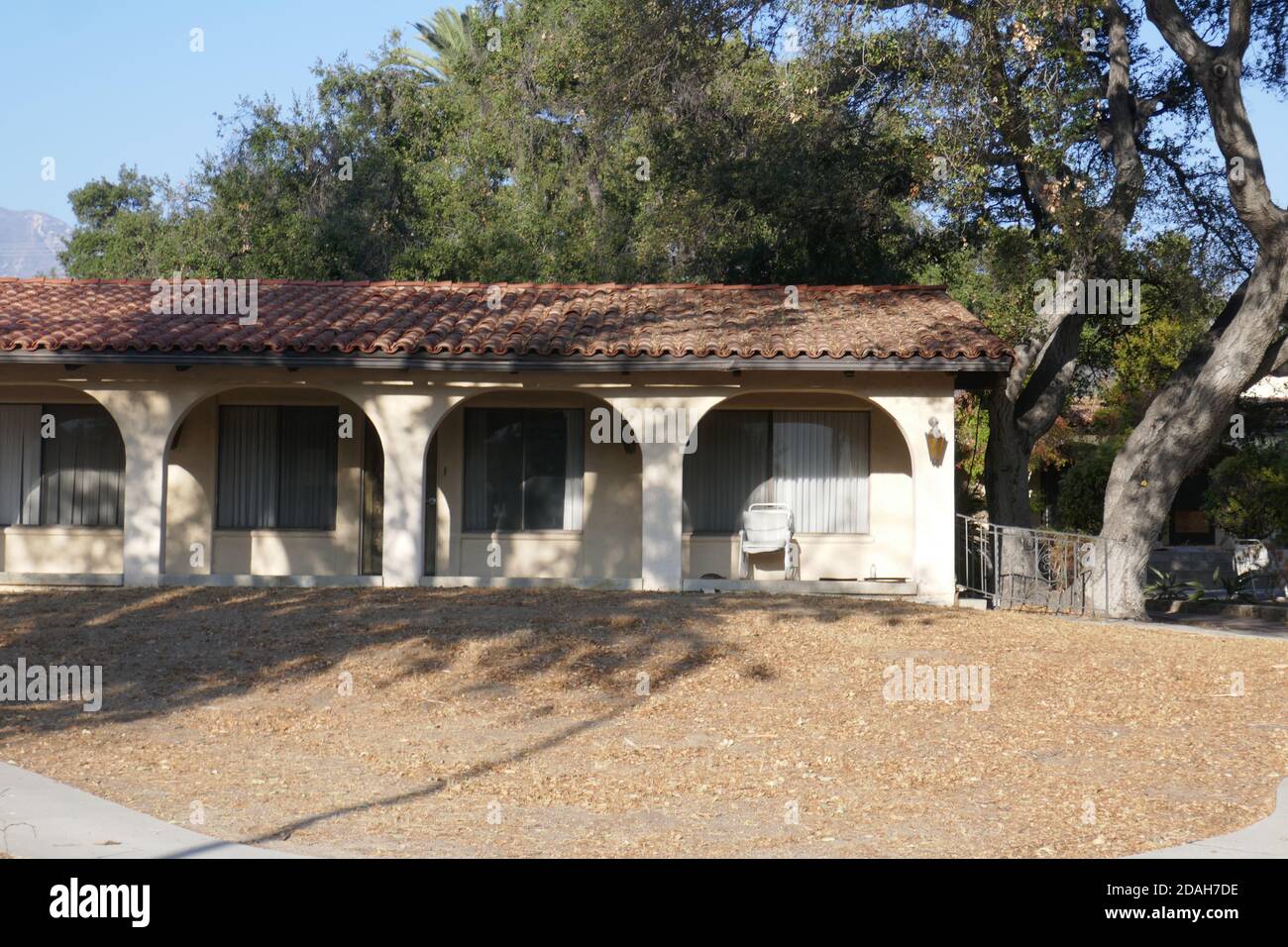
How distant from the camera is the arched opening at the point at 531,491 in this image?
16.5m

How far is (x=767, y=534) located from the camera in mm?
16312

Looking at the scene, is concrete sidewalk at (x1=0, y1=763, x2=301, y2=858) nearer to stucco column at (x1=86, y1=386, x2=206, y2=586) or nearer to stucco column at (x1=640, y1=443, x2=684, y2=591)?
stucco column at (x1=86, y1=386, x2=206, y2=586)

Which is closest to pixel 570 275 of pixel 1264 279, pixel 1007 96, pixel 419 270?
pixel 419 270

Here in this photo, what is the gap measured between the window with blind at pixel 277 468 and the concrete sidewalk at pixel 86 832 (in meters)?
9.21

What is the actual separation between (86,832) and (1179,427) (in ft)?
44.3

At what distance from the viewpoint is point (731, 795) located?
7.97m

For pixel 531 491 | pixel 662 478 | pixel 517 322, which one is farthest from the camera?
pixel 531 491

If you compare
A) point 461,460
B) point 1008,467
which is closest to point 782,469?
point 1008,467

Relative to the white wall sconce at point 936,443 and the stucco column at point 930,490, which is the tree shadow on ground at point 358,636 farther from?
the white wall sconce at point 936,443

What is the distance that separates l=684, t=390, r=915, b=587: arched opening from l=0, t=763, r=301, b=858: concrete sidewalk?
9844 mm

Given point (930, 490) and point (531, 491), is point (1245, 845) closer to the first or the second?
point (930, 490)

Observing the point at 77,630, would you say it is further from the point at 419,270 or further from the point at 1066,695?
the point at 419,270

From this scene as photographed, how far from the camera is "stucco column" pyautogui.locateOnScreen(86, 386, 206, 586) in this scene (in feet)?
50.5

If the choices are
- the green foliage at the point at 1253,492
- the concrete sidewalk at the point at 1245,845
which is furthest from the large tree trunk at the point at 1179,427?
the concrete sidewalk at the point at 1245,845
